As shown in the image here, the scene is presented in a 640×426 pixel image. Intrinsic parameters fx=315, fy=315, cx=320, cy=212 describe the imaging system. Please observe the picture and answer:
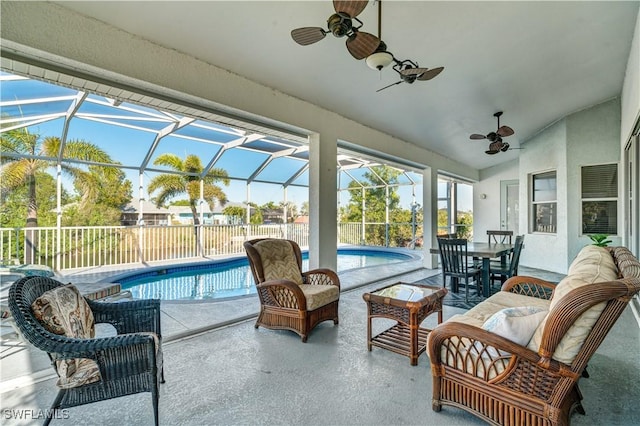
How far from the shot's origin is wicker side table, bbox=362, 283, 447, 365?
8.89 feet

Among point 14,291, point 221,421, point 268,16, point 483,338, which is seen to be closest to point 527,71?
point 268,16

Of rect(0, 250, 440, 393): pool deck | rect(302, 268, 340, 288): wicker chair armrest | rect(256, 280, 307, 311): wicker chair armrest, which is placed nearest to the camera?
rect(0, 250, 440, 393): pool deck

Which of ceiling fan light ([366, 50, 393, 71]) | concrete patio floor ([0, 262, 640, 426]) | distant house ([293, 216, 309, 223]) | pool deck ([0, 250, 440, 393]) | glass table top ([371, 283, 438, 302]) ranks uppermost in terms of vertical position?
ceiling fan light ([366, 50, 393, 71])

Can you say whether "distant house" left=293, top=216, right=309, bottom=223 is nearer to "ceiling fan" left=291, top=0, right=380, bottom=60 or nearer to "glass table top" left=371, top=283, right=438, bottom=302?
"glass table top" left=371, top=283, right=438, bottom=302

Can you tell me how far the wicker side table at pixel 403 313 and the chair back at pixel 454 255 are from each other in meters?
1.53

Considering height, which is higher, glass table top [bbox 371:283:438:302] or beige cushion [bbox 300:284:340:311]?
glass table top [bbox 371:283:438:302]

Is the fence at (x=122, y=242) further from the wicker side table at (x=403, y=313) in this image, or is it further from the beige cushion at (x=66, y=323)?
the wicker side table at (x=403, y=313)

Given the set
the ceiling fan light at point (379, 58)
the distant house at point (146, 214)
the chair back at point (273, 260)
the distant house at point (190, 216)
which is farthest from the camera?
the distant house at point (190, 216)

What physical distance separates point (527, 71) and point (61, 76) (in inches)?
213

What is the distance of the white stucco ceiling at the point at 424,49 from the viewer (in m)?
2.79

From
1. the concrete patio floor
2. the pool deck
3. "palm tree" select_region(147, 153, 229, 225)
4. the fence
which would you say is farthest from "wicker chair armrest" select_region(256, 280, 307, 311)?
"palm tree" select_region(147, 153, 229, 225)

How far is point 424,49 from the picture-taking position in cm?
360

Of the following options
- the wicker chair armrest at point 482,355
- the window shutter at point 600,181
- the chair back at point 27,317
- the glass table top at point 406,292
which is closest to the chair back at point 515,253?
the glass table top at point 406,292

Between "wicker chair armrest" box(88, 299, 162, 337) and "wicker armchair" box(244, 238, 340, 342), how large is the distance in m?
1.23
